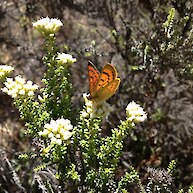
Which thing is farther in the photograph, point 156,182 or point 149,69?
point 149,69

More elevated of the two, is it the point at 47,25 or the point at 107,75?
the point at 47,25

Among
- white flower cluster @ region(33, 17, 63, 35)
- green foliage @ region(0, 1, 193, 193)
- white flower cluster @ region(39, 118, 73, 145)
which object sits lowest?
white flower cluster @ region(39, 118, 73, 145)

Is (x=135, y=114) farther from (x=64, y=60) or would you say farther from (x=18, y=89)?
(x=18, y=89)

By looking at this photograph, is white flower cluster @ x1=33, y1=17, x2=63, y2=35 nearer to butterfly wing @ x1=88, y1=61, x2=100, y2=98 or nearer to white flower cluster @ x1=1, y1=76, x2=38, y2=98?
white flower cluster @ x1=1, y1=76, x2=38, y2=98

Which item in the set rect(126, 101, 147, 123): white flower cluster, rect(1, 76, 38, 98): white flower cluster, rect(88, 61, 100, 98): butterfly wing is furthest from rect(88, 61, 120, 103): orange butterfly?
rect(1, 76, 38, 98): white flower cluster

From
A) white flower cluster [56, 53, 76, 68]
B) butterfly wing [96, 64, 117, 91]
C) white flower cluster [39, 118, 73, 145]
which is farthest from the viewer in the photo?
white flower cluster [56, 53, 76, 68]

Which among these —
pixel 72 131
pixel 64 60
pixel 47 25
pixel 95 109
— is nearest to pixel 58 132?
pixel 95 109

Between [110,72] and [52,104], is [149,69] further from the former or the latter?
[110,72]

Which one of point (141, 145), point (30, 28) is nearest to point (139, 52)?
point (141, 145)
